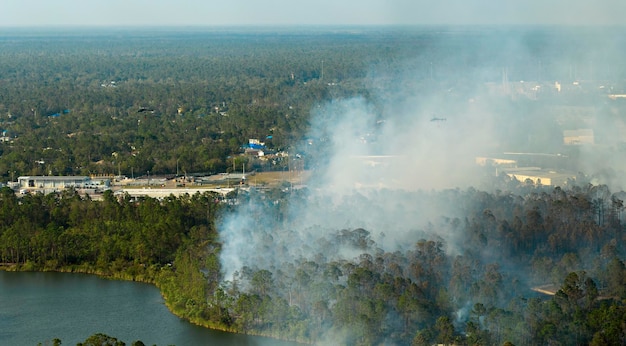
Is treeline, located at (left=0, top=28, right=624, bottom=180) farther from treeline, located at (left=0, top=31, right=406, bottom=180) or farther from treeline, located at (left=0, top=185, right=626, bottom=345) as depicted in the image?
treeline, located at (left=0, top=185, right=626, bottom=345)

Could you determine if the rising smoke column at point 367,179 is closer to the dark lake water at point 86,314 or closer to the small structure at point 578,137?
the dark lake water at point 86,314

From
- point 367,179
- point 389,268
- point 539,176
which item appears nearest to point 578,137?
point 539,176

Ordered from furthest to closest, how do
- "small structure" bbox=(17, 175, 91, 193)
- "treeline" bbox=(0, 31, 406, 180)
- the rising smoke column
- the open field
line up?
"treeline" bbox=(0, 31, 406, 180), "small structure" bbox=(17, 175, 91, 193), the open field, the rising smoke column

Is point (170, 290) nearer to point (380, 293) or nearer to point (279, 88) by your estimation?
point (380, 293)

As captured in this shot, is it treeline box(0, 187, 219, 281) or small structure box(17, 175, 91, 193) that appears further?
small structure box(17, 175, 91, 193)

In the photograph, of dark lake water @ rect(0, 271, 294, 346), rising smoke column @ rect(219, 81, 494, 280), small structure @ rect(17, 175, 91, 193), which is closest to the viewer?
dark lake water @ rect(0, 271, 294, 346)

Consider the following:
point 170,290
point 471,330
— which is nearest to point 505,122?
point 170,290

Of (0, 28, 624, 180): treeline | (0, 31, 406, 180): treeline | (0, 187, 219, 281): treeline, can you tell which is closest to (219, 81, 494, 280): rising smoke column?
(0, 187, 219, 281): treeline
